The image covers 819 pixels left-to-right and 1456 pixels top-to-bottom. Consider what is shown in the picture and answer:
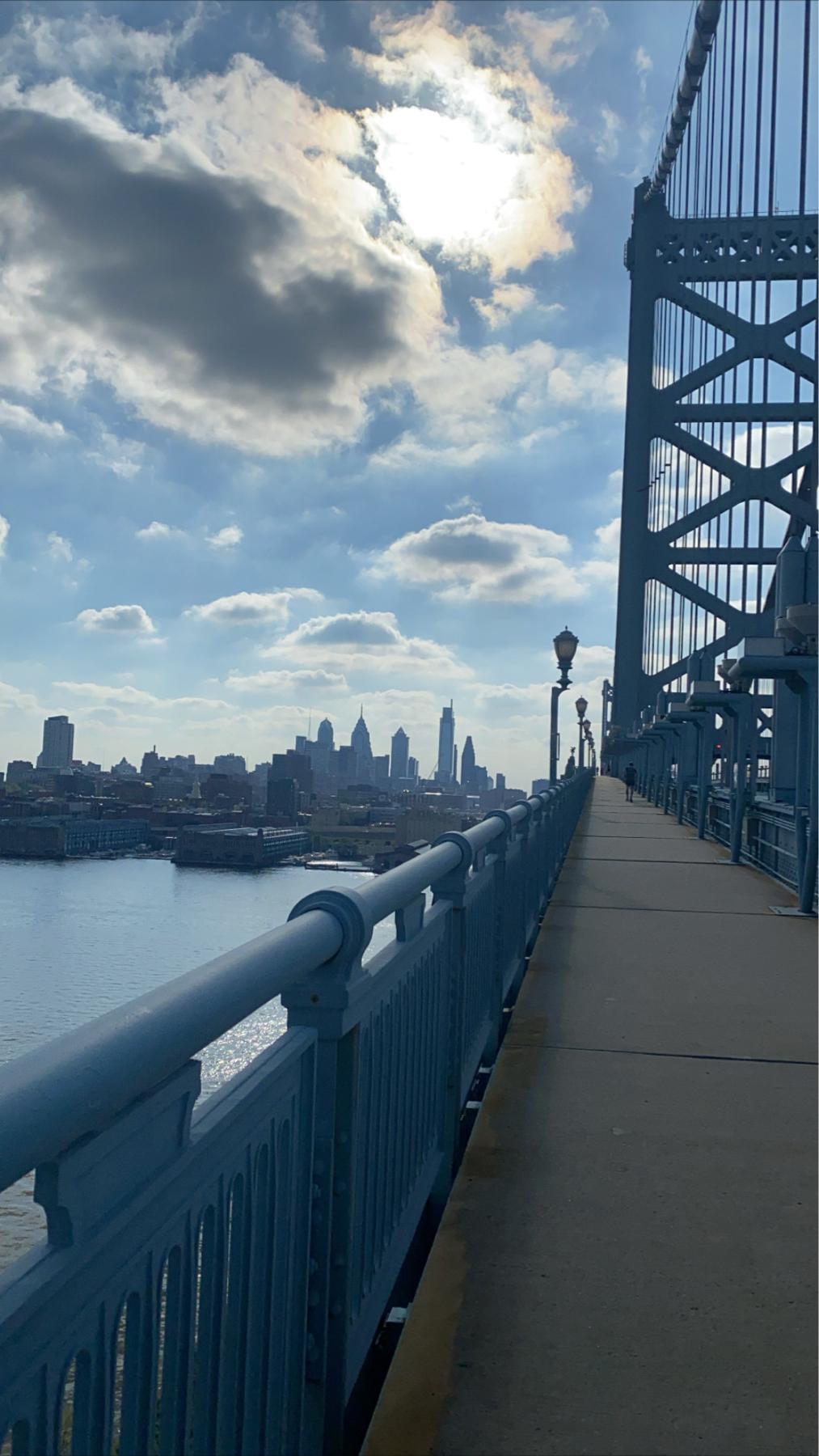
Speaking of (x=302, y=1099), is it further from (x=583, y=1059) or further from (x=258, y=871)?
(x=258, y=871)

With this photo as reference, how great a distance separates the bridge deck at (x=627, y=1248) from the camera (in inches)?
91.1

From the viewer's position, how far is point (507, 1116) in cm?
415

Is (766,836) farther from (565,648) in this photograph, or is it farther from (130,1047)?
(130,1047)

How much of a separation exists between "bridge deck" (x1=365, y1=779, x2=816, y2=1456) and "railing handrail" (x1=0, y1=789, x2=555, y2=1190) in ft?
3.86

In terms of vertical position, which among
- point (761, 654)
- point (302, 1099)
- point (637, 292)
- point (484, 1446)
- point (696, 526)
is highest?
point (637, 292)

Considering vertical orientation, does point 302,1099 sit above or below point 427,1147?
above

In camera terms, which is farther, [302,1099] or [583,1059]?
[583,1059]

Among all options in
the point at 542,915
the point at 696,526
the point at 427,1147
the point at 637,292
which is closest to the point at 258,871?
the point at 542,915

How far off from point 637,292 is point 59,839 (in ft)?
140

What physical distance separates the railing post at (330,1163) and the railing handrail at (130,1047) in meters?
0.15

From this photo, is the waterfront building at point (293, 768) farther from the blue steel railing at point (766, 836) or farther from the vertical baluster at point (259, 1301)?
the vertical baluster at point (259, 1301)

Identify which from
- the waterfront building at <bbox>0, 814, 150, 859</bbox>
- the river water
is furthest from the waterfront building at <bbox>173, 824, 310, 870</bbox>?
the waterfront building at <bbox>0, 814, 150, 859</bbox>

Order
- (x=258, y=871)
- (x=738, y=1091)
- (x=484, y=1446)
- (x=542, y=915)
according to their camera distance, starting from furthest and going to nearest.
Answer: (x=258, y=871)
(x=542, y=915)
(x=738, y=1091)
(x=484, y=1446)

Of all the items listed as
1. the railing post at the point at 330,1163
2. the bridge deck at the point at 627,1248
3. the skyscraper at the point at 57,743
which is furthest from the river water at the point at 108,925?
the skyscraper at the point at 57,743
